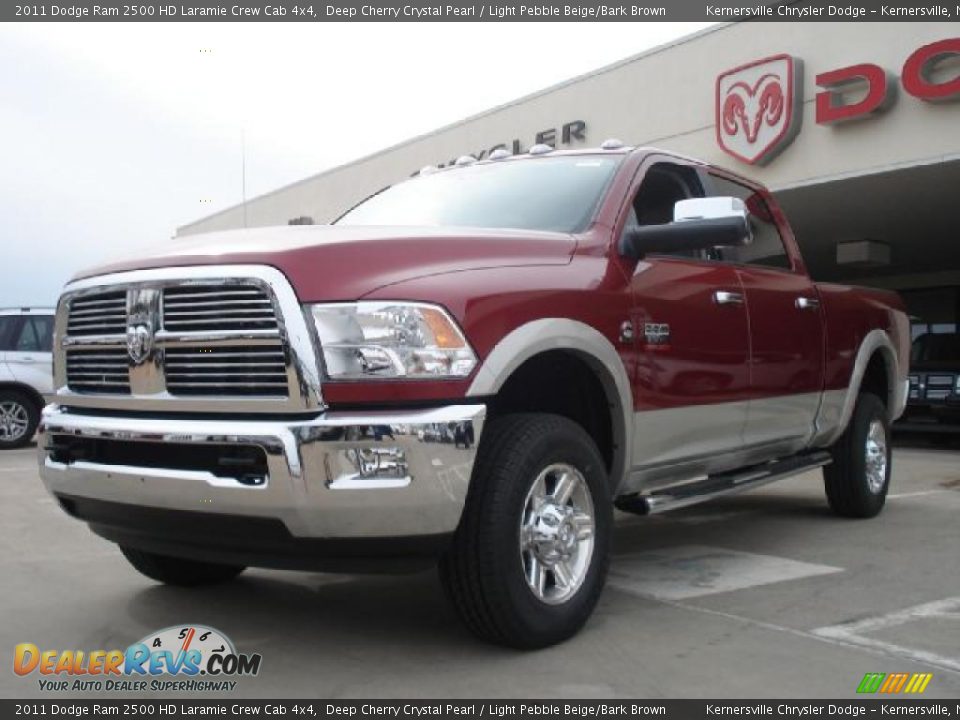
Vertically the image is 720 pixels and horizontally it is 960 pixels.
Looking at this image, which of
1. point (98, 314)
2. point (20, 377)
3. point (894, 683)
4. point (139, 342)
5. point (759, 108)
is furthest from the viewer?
point (759, 108)

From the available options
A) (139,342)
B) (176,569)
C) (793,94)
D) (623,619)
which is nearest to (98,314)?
(139,342)

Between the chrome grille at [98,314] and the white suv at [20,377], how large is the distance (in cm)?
942

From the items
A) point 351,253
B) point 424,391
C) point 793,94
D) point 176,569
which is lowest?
point 176,569

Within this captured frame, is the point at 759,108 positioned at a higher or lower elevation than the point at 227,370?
higher

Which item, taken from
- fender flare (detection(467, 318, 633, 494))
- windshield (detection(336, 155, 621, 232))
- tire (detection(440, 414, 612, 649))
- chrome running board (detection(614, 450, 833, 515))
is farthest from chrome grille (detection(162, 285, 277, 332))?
chrome running board (detection(614, 450, 833, 515))

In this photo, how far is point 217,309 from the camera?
10.2 feet

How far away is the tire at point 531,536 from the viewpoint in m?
3.12

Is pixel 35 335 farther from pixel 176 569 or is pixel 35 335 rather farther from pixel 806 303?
pixel 806 303

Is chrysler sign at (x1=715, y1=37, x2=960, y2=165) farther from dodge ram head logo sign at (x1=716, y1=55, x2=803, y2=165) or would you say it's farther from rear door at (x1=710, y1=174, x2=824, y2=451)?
rear door at (x1=710, y1=174, x2=824, y2=451)

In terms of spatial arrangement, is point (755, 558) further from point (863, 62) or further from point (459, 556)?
point (863, 62)

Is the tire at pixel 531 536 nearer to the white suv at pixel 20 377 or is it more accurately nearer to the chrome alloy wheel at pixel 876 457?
the chrome alloy wheel at pixel 876 457

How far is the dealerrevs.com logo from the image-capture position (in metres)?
3.12

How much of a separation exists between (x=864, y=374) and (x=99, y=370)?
4782mm

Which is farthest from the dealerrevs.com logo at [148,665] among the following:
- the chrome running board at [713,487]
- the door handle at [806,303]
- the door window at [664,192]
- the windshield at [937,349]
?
the windshield at [937,349]
